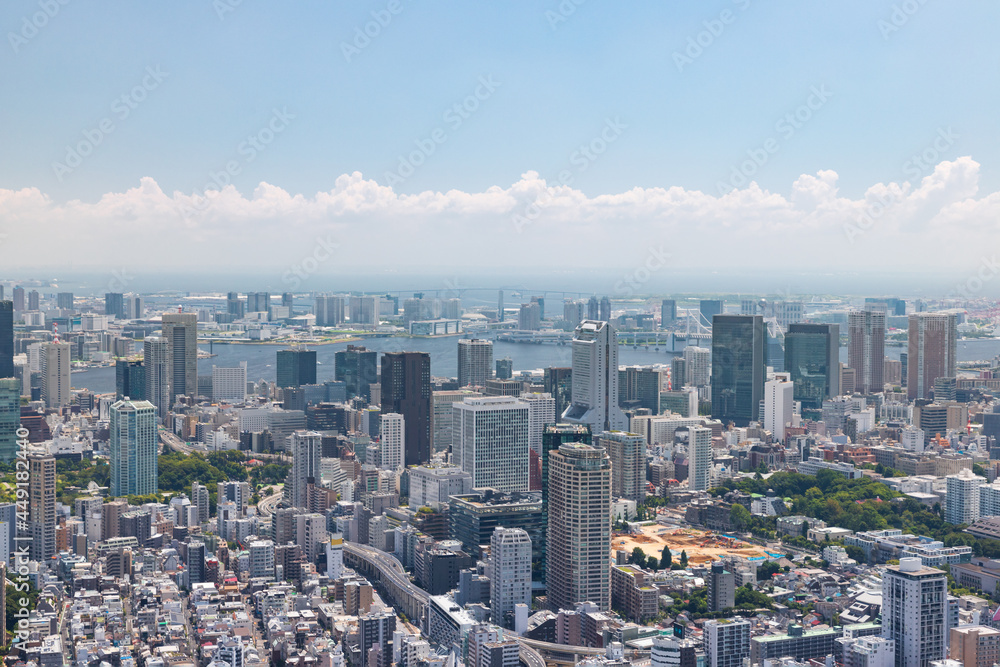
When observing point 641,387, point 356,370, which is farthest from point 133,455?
point 641,387

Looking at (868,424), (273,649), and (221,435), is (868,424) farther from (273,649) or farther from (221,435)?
(273,649)

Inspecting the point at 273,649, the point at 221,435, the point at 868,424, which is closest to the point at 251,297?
the point at 221,435

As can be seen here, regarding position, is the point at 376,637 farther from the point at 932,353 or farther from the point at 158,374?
the point at 932,353

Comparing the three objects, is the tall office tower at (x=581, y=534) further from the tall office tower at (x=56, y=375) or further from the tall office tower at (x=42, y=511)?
the tall office tower at (x=56, y=375)

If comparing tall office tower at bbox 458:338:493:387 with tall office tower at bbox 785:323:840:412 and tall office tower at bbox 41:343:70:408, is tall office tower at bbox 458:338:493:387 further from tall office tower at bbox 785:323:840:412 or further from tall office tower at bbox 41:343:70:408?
tall office tower at bbox 41:343:70:408

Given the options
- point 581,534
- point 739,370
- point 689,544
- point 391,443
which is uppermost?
point 739,370

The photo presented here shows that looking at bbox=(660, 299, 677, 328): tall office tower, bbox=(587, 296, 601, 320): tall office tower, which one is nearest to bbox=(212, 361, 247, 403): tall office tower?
bbox=(587, 296, 601, 320): tall office tower

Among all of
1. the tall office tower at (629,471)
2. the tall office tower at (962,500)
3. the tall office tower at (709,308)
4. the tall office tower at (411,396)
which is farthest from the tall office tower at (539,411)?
the tall office tower at (709,308)
